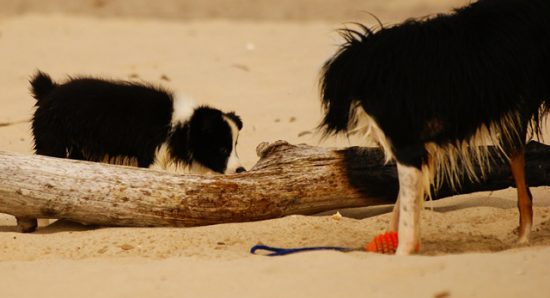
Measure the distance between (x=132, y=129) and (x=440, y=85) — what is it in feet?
8.62

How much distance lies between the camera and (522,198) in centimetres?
630

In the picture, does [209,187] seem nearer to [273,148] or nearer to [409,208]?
[273,148]

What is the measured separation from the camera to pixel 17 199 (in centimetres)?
646

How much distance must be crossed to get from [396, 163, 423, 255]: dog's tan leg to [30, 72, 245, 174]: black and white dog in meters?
2.03

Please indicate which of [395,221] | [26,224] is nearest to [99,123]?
[26,224]

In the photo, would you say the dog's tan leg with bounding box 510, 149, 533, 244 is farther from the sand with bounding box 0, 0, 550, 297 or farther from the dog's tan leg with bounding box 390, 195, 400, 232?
the dog's tan leg with bounding box 390, 195, 400, 232

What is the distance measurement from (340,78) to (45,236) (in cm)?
218

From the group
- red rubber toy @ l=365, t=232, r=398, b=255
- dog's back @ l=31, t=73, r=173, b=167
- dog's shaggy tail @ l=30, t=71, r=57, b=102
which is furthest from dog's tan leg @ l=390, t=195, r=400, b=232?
dog's shaggy tail @ l=30, t=71, r=57, b=102

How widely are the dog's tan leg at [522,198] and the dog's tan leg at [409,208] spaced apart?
823 mm

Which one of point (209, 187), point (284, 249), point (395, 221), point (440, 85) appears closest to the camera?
point (440, 85)

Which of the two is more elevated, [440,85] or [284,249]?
[440,85]

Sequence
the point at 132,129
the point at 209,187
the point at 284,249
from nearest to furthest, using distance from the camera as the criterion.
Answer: the point at 284,249 → the point at 209,187 → the point at 132,129

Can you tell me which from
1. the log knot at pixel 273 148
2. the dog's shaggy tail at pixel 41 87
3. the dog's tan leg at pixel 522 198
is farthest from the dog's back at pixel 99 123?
the dog's tan leg at pixel 522 198

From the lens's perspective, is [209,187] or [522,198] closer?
[522,198]
